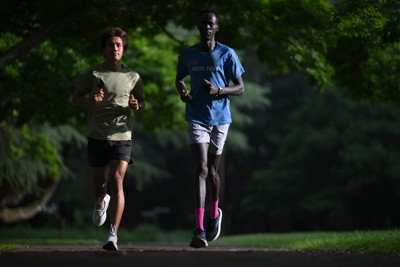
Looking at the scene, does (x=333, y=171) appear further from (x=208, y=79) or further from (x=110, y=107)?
(x=110, y=107)

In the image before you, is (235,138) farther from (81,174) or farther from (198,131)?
(198,131)

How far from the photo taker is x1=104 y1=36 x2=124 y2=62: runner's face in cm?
833

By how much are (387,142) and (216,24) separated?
31059mm

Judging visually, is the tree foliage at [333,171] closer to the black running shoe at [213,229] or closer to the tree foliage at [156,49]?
the tree foliage at [156,49]

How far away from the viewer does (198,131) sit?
8477mm

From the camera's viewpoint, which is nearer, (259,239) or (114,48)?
(114,48)

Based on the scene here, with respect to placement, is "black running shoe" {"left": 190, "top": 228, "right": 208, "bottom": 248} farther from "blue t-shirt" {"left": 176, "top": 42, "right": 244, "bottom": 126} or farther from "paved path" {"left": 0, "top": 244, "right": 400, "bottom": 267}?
"blue t-shirt" {"left": 176, "top": 42, "right": 244, "bottom": 126}

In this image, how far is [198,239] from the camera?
8.23 m

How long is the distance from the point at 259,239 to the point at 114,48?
11354mm

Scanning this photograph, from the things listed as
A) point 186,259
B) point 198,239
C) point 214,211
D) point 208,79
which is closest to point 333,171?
point 214,211

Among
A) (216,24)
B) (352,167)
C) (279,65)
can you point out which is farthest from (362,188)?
(216,24)

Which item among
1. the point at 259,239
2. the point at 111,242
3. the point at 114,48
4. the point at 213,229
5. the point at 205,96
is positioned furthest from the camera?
the point at 259,239

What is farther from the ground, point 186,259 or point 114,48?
point 114,48

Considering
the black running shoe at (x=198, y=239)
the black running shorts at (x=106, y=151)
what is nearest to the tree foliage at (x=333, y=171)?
the black running shoe at (x=198, y=239)
